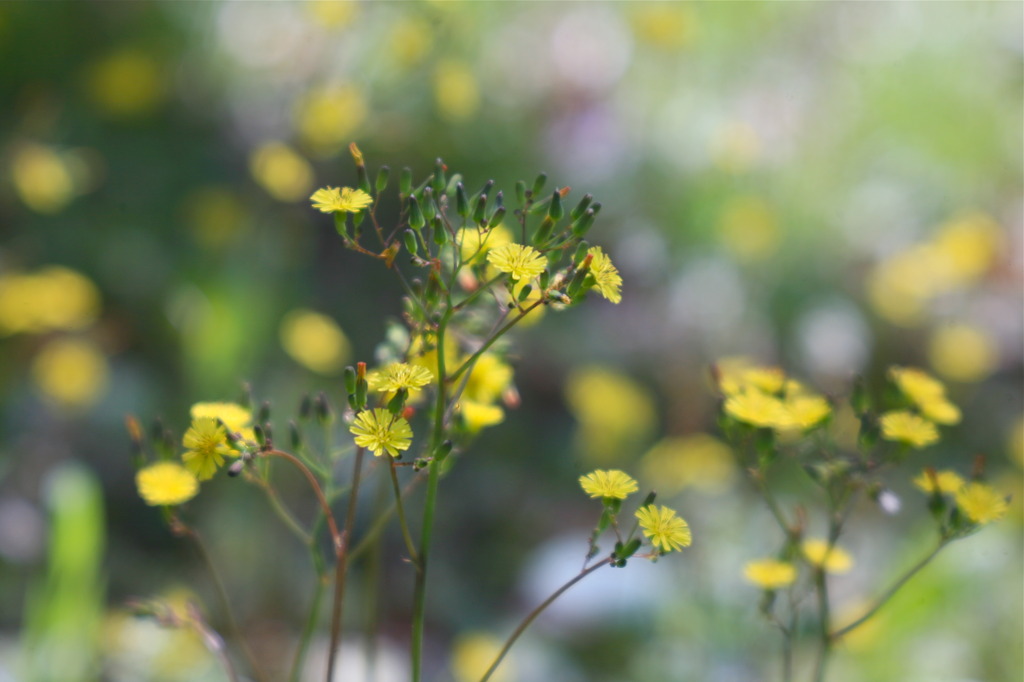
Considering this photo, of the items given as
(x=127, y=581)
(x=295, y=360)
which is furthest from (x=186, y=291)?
(x=127, y=581)

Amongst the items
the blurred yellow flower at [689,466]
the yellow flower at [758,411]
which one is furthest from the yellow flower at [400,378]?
the blurred yellow flower at [689,466]

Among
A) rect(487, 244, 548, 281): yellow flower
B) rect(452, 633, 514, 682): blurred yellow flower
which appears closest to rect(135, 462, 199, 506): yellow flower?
rect(487, 244, 548, 281): yellow flower

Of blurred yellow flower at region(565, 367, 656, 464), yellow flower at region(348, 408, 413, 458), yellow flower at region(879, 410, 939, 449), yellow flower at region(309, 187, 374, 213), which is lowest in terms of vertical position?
yellow flower at region(348, 408, 413, 458)

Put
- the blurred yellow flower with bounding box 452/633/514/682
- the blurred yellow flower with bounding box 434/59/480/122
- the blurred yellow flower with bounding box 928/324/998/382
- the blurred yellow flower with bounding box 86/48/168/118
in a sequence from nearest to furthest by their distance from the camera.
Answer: the blurred yellow flower with bounding box 452/633/514/682 → the blurred yellow flower with bounding box 434/59/480/122 → the blurred yellow flower with bounding box 86/48/168/118 → the blurred yellow flower with bounding box 928/324/998/382

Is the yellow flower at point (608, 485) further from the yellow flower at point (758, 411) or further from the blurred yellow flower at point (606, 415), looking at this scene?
the blurred yellow flower at point (606, 415)

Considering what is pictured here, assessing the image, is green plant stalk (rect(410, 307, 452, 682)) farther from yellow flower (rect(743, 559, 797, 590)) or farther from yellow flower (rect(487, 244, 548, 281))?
yellow flower (rect(743, 559, 797, 590))

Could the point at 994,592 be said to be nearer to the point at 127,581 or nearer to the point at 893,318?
the point at 893,318
